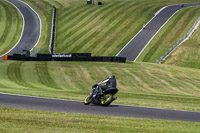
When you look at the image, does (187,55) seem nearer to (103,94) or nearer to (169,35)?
(169,35)

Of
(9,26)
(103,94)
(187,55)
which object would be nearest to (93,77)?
(103,94)

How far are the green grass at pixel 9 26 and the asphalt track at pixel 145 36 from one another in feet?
68.6

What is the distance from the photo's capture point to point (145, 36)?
73000 mm

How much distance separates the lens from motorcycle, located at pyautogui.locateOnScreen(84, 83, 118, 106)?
18.8 meters

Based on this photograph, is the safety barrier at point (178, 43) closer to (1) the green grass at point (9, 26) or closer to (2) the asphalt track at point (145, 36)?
(2) the asphalt track at point (145, 36)

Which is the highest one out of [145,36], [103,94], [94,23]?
[103,94]

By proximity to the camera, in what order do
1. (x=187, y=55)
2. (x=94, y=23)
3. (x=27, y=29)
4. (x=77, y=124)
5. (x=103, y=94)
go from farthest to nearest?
(x=94, y=23)
(x=27, y=29)
(x=187, y=55)
(x=103, y=94)
(x=77, y=124)

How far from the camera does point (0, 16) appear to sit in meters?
87.2

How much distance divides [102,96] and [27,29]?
63292mm

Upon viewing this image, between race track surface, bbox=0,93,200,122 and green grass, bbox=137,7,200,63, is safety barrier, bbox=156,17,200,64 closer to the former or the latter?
green grass, bbox=137,7,200,63

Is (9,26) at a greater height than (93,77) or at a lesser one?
greater

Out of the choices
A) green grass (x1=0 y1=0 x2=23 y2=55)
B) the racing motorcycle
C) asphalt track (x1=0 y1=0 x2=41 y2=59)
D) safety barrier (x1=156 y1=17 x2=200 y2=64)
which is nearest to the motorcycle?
the racing motorcycle

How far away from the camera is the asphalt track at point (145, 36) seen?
65.5 meters

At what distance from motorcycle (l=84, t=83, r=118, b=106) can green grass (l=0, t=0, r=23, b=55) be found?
158 feet
